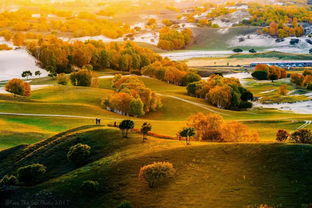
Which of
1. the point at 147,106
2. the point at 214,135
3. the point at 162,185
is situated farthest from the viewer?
the point at 147,106

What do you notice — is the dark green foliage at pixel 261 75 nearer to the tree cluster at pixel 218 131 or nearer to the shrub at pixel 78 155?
the tree cluster at pixel 218 131

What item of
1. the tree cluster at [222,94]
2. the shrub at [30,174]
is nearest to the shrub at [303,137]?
the shrub at [30,174]

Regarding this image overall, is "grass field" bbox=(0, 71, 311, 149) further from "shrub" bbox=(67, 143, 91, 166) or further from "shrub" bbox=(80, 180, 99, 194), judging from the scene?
"shrub" bbox=(80, 180, 99, 194)

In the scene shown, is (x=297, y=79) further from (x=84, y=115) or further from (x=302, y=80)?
(x=84, y=115)

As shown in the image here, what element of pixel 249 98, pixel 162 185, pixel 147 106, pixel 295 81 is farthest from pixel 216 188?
pixel 295 81

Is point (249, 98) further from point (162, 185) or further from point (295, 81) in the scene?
point (162, 185)

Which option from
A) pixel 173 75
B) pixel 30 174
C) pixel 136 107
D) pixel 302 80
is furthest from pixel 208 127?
pixel 302 80

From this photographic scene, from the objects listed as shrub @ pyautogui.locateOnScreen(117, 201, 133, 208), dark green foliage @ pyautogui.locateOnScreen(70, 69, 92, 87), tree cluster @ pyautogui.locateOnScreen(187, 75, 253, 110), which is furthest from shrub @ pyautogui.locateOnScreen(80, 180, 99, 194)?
dark green foliage @ pyautogui.locateOnScreen(70, 69, 92, 87)
